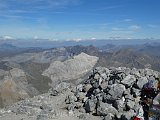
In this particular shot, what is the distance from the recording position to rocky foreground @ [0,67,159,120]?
26312 mm

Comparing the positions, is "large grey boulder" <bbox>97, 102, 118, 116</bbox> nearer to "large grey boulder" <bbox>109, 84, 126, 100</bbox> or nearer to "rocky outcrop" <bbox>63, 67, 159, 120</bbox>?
"rocky outcrop" <bbox>63, 67, 159, 120</bbox>

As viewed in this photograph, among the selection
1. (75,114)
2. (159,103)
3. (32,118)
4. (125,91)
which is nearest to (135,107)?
(125,91)

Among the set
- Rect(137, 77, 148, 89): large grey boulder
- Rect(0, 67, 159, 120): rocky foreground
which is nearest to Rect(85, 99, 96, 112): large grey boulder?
Rect(0, 67, 159, 120): rocky foreground

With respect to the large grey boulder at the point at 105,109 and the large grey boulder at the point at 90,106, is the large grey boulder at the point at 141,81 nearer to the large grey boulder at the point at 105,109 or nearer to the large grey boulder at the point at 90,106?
the large grey boulder at the point at 105,109

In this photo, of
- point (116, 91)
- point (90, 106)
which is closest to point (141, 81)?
point (116, 91)

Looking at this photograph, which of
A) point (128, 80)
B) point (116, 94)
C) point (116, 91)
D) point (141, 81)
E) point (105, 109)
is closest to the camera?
point (105, 109)

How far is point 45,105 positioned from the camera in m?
30.9

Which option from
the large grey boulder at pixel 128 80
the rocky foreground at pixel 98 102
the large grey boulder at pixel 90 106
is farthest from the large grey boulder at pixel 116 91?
the large grey boulder at pixel 90 106

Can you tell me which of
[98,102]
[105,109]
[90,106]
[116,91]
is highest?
[116,91]

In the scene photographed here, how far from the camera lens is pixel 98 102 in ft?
91.8

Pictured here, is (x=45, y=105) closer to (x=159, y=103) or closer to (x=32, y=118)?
(x=32, y=118)

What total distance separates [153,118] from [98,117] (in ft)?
39.6

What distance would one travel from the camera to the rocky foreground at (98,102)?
86.3 ft

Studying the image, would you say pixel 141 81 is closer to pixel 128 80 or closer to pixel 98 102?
pixel 128 80
